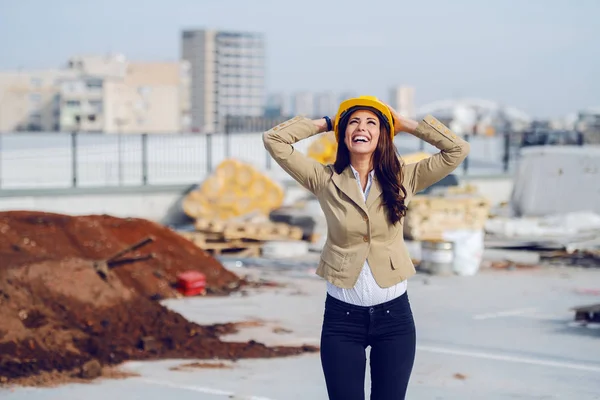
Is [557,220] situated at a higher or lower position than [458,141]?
lower

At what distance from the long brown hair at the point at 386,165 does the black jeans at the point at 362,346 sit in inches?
17.4

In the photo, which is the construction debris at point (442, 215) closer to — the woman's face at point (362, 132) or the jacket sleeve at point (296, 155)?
the jacket sleeve at point (296, 155)

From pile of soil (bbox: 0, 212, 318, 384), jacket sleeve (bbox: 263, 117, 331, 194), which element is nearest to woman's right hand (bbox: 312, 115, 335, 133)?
jacket sleeve (bbox: 263, 117, 331, 194)

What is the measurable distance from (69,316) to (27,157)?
72.4 ft

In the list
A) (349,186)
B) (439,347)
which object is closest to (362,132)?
(349,186)

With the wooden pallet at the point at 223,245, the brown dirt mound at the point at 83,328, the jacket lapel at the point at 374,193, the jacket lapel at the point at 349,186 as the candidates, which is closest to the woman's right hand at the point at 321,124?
the jacket lapel at the point at 349,186

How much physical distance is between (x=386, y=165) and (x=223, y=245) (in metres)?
12.7

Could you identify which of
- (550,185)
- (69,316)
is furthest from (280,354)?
(550,185)

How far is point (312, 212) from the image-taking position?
745 inches

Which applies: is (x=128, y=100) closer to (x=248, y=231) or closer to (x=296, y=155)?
(x=248, y=231)

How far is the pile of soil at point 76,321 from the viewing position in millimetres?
8164

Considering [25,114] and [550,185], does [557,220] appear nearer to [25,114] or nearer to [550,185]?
[550,185]

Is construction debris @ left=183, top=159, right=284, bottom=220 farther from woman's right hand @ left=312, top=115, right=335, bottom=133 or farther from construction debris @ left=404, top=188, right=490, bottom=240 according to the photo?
woman's right hand @ left=312, top=115, right=335, bottom=133

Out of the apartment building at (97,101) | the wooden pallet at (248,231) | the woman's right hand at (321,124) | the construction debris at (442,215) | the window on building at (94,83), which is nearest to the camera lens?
the woman's right hand at (321,124)
